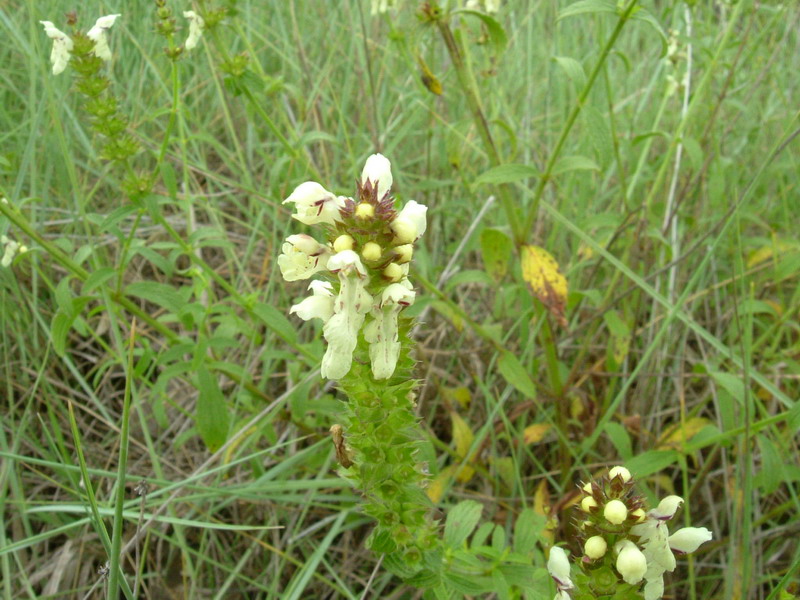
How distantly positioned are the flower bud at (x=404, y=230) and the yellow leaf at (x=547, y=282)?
51.3 inches

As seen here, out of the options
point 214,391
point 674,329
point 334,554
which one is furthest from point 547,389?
point 214,391

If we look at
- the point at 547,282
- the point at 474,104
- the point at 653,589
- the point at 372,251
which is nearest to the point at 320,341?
the point at 547,282

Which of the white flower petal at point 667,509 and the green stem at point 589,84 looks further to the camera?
the green stem at point 589,84

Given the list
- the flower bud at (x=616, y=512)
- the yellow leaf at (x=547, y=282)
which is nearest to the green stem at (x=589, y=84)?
the yellow leaf at (x=547, y=282)

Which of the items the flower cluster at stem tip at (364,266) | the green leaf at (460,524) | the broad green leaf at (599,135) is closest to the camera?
the flower cluster at stem tip at (364,266)

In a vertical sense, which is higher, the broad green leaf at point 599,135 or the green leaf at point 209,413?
the broad green leaf at point 599,135

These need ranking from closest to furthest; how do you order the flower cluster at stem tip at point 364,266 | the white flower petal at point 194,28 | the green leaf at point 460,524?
the flower cluster at stem tip at point 364,266 < the green leaf at point 460,524 < the white flower petal at point 194,28

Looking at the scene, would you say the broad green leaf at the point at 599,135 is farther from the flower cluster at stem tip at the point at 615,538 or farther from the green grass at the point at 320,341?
the flower cluster at stem tip at the point at 615,538

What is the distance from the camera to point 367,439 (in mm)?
1398

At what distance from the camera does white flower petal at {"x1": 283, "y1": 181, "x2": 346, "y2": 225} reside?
131cm

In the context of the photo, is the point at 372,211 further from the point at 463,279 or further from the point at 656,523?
the point at 463,279

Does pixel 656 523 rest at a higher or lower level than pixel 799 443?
higher

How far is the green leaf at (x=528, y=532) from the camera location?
6.33 feet

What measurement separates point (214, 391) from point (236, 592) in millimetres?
890
